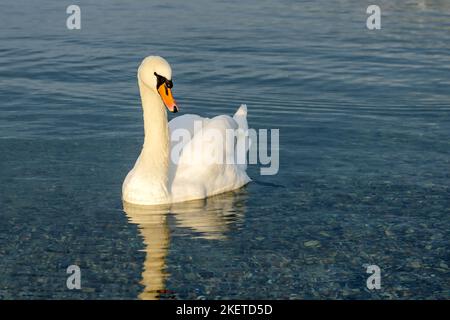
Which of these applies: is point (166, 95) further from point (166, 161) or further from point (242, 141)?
point (242, 141)

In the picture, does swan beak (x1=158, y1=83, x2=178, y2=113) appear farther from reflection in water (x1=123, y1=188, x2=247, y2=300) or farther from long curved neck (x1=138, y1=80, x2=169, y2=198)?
reflection in water (x1=123, y1=188, x2=247, y2=300)

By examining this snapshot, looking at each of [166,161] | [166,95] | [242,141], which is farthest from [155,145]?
[242,141]

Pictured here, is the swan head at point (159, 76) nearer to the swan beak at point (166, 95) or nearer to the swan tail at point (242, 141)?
the swan beak at point (166, 95)

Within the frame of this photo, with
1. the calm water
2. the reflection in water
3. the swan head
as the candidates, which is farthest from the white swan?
the calm water

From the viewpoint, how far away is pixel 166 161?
15.1m

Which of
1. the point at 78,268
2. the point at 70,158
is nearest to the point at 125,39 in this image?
the point at 70,158

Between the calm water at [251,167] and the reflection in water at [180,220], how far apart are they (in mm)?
34

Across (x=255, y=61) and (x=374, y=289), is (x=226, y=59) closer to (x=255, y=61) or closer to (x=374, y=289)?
(x=255, y=61)

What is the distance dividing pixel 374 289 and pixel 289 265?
1230 mm

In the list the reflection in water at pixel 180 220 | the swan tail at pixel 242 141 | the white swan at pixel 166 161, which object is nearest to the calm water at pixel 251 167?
the reflection in water at pixel 180 220

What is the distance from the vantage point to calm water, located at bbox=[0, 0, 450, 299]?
12609 mm

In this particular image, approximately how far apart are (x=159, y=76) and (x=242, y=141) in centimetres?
264

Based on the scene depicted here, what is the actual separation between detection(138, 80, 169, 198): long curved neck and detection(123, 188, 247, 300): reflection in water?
1.25ft

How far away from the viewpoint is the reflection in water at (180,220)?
1288cm
